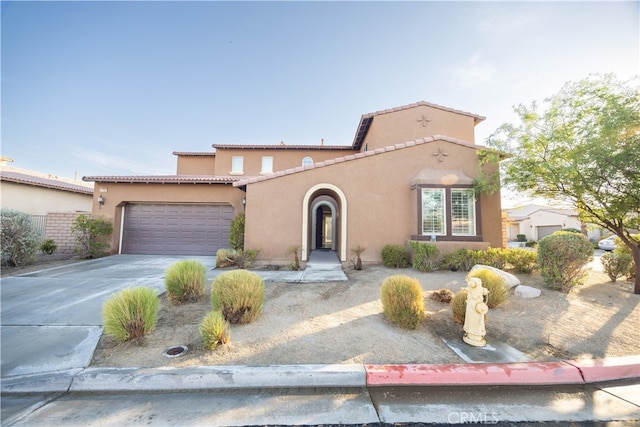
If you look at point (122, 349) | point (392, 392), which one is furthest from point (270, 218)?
point (392, 392)

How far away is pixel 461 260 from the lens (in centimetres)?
838

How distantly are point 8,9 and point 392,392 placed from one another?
1369 centimetres

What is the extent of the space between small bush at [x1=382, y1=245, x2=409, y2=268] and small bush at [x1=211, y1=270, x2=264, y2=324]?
18.5 feet

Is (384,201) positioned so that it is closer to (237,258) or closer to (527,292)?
(527,292)

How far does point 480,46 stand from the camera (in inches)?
348

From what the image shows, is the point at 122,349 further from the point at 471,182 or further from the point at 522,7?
the point at 522,7

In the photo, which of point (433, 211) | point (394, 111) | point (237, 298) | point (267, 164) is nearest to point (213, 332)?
point (237, 298)

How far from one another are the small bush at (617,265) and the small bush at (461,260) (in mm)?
3885

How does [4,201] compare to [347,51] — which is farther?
[4,201]

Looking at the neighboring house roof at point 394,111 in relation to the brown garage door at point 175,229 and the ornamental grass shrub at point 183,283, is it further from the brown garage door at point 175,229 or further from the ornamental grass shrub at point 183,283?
the ornamental grass shrub at point 183,283

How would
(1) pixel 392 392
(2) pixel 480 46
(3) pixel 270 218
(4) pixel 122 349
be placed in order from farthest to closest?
(3) pixel 270 218 < (2) pixel 480 46 < (4) pixel 122 349 < (1) pixel 392 392

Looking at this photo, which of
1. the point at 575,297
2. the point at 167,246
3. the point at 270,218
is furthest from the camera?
the point at 167,246

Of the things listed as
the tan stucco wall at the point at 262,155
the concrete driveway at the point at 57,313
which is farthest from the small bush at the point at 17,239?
the tan stucco wall at the point at 262,155

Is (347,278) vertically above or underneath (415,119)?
underneath
